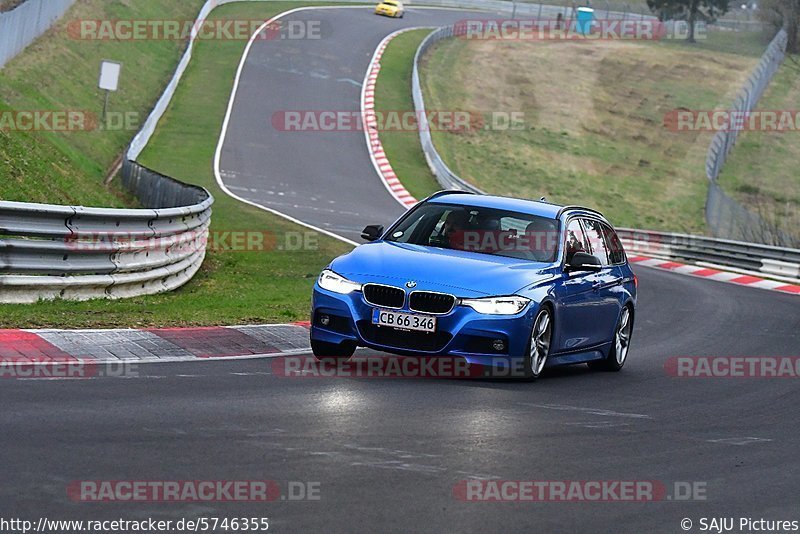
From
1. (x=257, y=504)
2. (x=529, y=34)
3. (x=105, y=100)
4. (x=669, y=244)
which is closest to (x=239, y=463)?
(x=257, y=504)

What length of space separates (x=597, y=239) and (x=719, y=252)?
20155 mm

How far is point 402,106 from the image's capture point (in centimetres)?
5409

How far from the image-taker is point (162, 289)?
57.4 ft

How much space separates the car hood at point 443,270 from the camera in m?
11.3

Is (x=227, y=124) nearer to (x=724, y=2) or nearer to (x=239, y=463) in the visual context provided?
(x=239, y=463)

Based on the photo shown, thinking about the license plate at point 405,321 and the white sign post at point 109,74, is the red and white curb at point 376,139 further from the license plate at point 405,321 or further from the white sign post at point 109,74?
the license plate at point 405,321

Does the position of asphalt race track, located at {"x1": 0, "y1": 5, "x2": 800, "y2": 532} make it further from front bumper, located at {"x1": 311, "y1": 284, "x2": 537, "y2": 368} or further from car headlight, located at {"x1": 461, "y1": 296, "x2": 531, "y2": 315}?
car headlight, located at {"x1": 461, "y1": 296, "x2": 531, "y2": 315}

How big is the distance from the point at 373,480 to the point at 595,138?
166ft
